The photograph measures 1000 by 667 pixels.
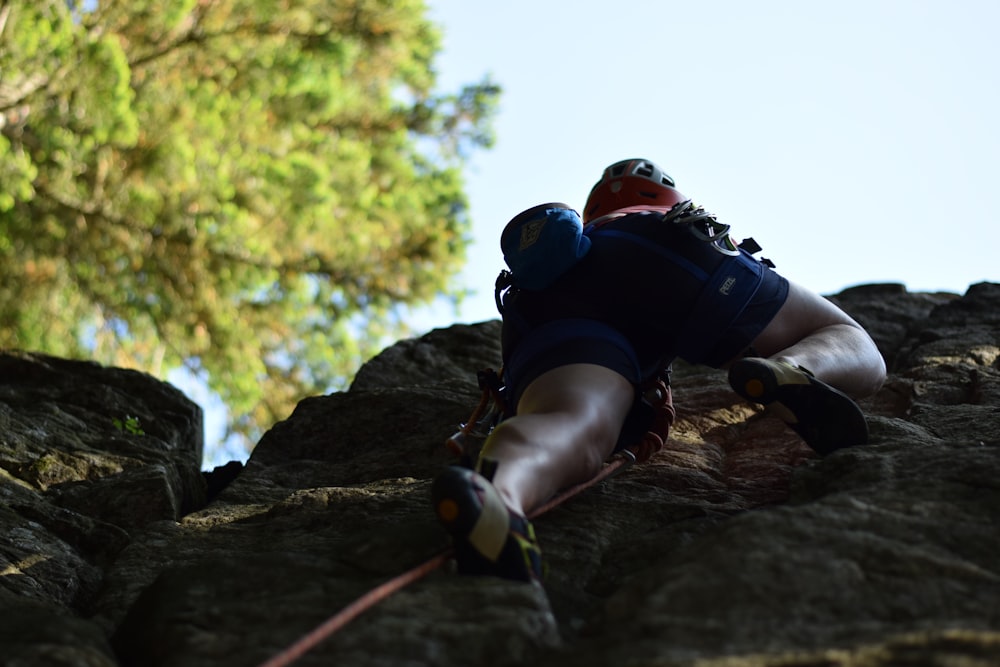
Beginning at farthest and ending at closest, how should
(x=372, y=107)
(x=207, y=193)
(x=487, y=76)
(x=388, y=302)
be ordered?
(x=487, y=76), (x=372, y=107), (x=388, y=302), (x=207, y=193)

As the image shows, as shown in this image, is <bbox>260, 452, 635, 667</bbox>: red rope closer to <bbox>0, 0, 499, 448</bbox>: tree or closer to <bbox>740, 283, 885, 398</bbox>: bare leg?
<bbox>740, 283, 885, 398</bbox>: bare leg

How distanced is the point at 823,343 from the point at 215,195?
592 centimetres

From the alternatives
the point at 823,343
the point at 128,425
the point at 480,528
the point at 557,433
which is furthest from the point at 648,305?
the point at 128,425

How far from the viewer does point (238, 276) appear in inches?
311

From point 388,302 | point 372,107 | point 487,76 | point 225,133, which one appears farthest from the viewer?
point 487,76

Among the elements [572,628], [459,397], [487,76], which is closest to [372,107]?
[487,76]

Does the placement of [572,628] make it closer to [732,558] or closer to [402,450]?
[732,558]

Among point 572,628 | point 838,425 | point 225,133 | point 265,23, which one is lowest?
point 572,628

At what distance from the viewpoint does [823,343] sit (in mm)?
2748

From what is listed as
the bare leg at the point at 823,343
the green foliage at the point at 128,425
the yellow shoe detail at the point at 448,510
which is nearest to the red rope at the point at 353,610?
the yellow shoe detail at the point at 448,510

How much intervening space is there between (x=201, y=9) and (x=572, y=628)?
25.6 ft

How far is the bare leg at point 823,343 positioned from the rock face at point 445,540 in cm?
20

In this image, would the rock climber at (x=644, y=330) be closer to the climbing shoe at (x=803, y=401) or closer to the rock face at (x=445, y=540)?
the climbing shoe at (x=803, y=401)

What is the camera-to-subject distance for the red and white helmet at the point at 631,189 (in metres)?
3.29
